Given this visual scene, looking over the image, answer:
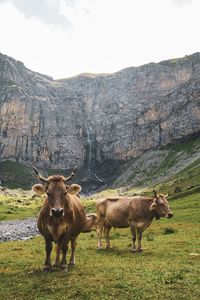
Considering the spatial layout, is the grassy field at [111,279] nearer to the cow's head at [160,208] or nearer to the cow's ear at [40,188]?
the cow's ear at [40,188]

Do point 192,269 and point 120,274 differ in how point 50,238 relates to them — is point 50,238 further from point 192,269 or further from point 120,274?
point 192,269

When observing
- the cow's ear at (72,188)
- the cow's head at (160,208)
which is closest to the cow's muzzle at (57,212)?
the cow's ear at (72,188)

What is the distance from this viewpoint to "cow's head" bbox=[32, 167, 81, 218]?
16.9 meters

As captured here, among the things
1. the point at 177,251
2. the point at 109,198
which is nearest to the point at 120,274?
the point at 177,251

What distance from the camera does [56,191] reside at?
17.9 meters

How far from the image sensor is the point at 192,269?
1925 cm

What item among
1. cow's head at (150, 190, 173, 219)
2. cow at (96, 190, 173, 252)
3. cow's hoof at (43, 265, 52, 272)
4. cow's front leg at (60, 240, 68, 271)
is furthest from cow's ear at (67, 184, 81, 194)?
cow's head at (150, 190, 173, 219)

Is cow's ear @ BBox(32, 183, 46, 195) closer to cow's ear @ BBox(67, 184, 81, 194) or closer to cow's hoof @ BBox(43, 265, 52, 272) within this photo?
cow's ear @ BBox(67, 184, 81, 194)

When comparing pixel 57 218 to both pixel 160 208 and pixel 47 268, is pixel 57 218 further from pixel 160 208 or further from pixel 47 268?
pixel 160 208

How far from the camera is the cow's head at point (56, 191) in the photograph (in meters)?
16.9

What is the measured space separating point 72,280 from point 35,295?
7.76 feet

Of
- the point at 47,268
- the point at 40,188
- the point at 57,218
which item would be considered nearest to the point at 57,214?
the point at 57,218

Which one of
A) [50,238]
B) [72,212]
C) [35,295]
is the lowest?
[35,295]

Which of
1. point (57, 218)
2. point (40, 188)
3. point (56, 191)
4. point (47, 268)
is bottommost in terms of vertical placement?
point (47, 268)
